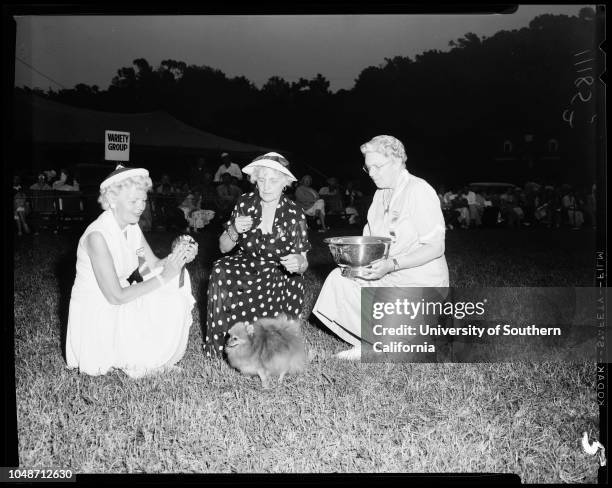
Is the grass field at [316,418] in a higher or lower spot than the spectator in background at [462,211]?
lower

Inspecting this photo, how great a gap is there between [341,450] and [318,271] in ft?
20.2

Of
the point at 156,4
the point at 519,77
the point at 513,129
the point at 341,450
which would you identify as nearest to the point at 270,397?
the point at 341,450

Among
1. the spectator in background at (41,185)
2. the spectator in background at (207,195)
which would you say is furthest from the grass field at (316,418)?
the spectator in background at (207,195)

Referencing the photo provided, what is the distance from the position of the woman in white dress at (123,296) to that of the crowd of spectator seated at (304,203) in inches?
428

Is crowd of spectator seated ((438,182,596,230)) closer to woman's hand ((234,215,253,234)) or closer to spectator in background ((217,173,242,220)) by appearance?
spectator in background ((217,173,242,220))

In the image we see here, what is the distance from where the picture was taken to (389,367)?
15.2 ft

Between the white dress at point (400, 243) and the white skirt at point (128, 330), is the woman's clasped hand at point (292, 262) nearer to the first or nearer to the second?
the white dress at point (400, 243)

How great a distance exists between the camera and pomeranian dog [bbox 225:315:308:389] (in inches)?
159

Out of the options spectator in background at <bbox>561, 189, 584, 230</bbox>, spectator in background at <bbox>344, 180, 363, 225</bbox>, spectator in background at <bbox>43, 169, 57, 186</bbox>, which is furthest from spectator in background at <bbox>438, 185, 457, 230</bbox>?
spectator in background at <bbox>43, 169, 57, 186</bbox>

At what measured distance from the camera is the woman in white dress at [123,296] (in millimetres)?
3959

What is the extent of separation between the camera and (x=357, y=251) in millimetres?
4176

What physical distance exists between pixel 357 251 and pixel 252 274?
3.38 ft

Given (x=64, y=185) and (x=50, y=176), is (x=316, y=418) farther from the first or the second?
(x=50, y=176)

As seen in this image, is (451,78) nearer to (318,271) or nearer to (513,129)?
(513,129)
